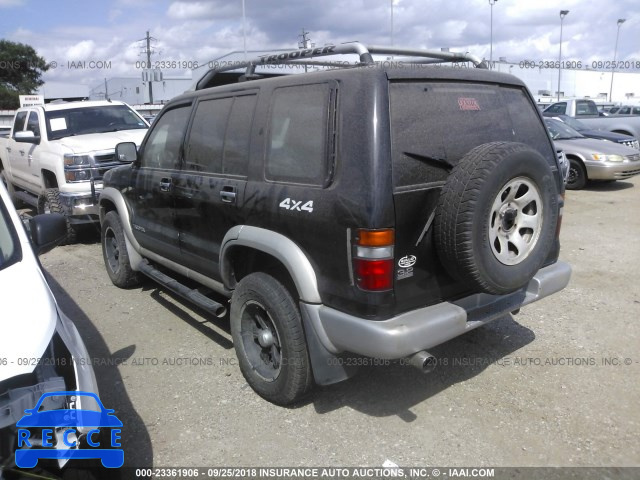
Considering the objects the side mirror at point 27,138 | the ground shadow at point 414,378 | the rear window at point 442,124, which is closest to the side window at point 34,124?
the side mirror at point 27,138

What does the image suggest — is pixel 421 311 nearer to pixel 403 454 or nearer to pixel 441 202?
pixel 441 202

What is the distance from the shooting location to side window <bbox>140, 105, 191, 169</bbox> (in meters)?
4.31

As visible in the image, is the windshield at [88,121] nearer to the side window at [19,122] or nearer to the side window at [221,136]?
the side window at [19,122]

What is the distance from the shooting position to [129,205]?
5.11m

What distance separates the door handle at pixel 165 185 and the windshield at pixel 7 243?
1.44 meters

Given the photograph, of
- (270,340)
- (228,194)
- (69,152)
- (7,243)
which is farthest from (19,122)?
(270,340)

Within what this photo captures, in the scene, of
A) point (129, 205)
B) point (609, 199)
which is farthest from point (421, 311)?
point (609, 199)

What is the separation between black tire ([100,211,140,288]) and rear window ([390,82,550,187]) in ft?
11.5

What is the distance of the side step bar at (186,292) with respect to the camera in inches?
150

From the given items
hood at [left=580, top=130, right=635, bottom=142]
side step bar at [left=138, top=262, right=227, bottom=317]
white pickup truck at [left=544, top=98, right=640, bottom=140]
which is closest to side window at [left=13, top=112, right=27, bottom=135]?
side step bar at [left=138, top=262, right=227, bottom=317]

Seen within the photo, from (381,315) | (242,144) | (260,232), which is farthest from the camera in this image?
(242,144)

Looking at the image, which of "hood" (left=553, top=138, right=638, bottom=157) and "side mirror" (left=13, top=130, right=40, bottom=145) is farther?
"hood" (left=553, top=138, right=638, bottom=157)

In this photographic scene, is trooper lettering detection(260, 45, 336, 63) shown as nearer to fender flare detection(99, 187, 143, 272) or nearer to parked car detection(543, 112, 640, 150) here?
fender flare detection(99, 187, 143, 272)

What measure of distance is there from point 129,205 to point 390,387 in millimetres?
3025
